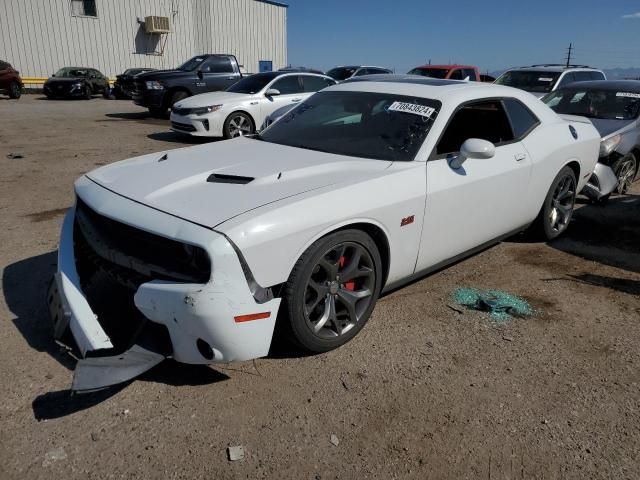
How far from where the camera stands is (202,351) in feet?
8.32

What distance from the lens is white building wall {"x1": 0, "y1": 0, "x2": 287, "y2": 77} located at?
26.0m

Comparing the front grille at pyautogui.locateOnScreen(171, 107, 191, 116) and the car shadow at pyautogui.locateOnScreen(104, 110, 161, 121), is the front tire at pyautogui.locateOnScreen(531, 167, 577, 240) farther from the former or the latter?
the car shadow at pyautogui.locateOnScreen(104, 110, 161, 121)

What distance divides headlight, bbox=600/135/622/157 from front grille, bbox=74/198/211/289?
5.80m

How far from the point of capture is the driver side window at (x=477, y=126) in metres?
3.65

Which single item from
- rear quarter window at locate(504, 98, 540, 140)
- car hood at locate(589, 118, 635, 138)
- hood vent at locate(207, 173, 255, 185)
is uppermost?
rear quarter window at locate(504, 98, 540, 140)

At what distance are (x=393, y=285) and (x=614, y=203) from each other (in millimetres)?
4552

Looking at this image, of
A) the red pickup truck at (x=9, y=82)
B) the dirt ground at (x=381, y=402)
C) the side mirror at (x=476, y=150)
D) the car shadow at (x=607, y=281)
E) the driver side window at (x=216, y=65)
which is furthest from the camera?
the red pickup truck at (x=9, y=82)

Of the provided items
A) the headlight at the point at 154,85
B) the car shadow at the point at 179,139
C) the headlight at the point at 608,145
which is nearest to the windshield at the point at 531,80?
the headlight at the point at 608,145

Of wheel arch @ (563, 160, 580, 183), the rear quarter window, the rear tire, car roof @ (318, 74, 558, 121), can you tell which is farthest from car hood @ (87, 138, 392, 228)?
the rear tire

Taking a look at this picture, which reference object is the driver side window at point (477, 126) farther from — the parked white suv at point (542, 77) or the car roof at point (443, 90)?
the parked white suv at point (542, 77)

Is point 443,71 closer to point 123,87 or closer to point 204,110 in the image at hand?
point 204,110

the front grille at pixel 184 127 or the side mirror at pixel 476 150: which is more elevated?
the side mirror at pixel 476 150

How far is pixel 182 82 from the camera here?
550 inches

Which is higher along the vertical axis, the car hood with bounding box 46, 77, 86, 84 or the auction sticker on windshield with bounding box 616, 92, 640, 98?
the auction sticker on windshield with bounding box 616, 92, 640, 98
